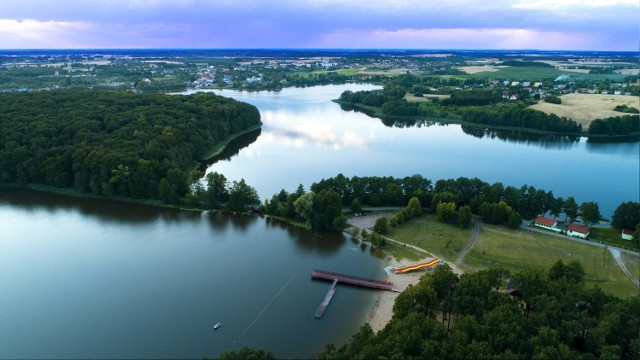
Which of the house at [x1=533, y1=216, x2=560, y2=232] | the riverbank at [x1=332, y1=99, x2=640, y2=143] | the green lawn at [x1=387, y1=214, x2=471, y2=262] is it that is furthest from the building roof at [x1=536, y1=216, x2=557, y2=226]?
the riverbank at [x1=332, y1=99, x2=640, y2=143]

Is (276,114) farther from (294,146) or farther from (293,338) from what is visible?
(293,338)

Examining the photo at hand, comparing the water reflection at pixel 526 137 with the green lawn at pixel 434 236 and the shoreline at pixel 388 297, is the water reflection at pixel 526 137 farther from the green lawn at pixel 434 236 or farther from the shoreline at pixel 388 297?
the shoreline at pixel 388 297

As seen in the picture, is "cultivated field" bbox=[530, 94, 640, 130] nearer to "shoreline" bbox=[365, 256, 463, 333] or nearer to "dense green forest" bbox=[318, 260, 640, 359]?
"shoreline" bbox=[365, 256, 463, 333]

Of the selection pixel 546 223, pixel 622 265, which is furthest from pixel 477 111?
pixel 622 265

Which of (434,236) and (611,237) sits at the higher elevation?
(611,237)

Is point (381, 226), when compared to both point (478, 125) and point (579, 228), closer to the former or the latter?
point (579, 228)
